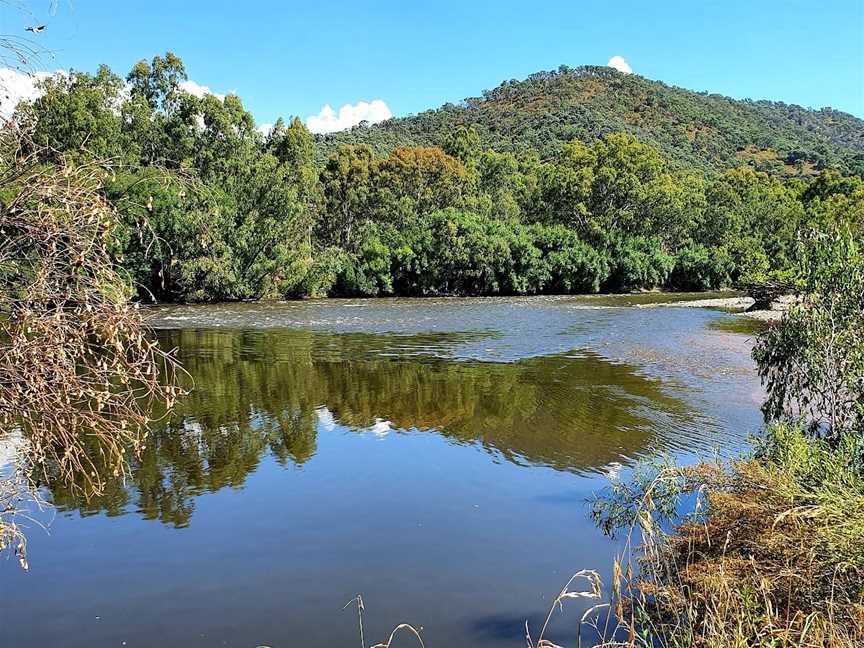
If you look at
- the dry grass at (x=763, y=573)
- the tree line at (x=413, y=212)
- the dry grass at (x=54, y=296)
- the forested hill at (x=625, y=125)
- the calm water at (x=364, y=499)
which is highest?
the forested hill at (x=625, y=125)

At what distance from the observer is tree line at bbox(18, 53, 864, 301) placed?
3959 cm

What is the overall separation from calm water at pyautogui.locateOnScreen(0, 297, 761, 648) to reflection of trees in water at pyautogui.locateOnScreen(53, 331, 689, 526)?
6 centimetres

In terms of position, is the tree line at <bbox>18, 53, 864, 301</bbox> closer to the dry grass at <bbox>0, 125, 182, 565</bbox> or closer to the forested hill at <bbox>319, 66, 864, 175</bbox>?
the forested hill at <bbox>319, 66, 864, 175</bbox>

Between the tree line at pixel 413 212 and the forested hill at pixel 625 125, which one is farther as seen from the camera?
the forested hill at pixel 625 125

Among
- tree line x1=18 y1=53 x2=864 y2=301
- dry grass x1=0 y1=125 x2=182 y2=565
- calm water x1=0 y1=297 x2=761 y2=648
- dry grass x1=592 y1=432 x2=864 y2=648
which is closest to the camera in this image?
dry grass x1=0 y1=125 x2=182 y2=565

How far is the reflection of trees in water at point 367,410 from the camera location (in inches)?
415

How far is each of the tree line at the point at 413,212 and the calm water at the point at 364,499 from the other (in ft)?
62.9

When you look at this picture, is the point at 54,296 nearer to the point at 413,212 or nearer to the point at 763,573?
the point at 763,573

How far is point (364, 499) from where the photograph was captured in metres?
9.37

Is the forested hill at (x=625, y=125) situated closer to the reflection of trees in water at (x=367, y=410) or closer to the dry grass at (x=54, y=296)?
the reflection of trees in water at (x=367, y=410)

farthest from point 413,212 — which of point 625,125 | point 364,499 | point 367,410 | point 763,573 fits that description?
point 625,125

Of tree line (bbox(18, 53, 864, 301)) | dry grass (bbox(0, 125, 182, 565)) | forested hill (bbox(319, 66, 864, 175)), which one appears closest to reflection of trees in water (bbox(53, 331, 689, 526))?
dry grass (bbox(0, 125, 182, 565))

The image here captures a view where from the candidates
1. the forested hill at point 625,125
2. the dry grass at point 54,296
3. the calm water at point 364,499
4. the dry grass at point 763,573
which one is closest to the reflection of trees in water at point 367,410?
the calm water at point 364,499

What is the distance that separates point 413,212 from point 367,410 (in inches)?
1597
